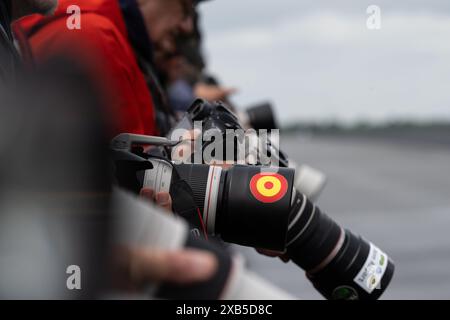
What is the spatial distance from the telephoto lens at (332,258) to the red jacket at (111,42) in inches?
17.6

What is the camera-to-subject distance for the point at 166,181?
1.86 m

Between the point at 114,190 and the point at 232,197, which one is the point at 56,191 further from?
the point at 232,197

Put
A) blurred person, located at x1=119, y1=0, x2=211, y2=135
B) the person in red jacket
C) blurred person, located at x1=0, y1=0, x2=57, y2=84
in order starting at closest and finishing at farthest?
blurred person, located at x1=0, y1=0, x2=57, y2=84 < the person in red jacket < blurred person, located at x1=119, y1=0, x2=211, y2=135

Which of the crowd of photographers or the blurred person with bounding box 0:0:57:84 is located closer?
the crowd of photographers

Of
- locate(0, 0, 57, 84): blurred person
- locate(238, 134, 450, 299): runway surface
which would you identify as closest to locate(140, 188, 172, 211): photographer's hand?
locate(0, 0, 57, 84): blurred person

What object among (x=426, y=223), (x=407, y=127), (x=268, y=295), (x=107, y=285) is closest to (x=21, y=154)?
(x=107, y=285)

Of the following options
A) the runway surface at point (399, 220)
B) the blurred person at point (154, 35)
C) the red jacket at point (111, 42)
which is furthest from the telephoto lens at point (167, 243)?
the runway surface at point (399, 220)

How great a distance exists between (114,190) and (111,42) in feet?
2.93

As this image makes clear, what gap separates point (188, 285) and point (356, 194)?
1464 cm

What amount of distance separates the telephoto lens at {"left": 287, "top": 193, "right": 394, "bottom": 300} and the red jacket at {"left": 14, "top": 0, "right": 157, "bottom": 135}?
1.46 ft

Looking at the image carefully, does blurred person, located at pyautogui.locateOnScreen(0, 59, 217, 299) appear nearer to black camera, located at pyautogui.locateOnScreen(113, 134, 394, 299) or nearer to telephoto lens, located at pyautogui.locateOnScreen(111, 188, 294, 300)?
telephoto lens, located at pyautogui.locateOnScreen(111, 188, 294, 300)

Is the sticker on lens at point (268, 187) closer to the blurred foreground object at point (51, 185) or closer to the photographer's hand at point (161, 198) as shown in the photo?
the photographer's hand at point (161, 198)

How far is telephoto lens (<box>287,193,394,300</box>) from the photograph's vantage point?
218 centimetres

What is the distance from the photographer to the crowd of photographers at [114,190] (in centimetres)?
111
